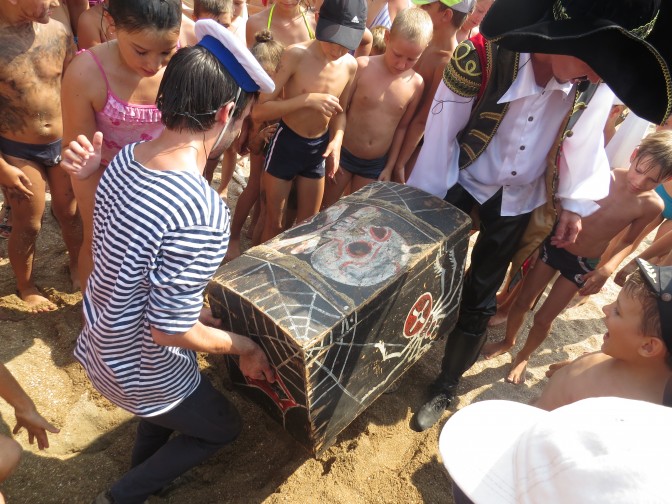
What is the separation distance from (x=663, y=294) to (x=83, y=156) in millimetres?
1998

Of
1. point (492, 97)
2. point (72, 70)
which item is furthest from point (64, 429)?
point (492, 97)

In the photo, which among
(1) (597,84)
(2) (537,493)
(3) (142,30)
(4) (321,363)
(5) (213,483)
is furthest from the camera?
(5) (213,483)

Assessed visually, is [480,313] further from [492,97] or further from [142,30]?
[142,30]

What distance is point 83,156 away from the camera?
1831 mm

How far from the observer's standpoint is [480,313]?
2.48 meters

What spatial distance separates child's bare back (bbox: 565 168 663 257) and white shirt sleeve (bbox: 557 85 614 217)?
54cm

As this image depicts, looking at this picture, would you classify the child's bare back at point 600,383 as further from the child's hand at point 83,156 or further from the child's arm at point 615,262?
the child's hand at point 83,156

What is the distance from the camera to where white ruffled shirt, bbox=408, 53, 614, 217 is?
79.9 inches

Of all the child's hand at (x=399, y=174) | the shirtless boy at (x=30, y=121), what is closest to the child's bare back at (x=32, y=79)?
the shirtless boy at (x=30, y=121)

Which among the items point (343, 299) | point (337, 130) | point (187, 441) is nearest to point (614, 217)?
point (337, 130)

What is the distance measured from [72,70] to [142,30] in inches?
14.8

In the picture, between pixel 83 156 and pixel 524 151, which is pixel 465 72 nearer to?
pixel 524 151

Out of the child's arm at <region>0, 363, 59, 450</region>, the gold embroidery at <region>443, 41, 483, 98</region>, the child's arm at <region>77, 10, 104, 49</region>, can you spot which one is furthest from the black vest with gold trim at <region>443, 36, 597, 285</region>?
the child's arm at <region>77, 10, 104, 49</region>

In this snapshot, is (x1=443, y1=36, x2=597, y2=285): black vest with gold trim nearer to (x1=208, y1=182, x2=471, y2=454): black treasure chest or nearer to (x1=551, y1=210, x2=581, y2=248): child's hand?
(x1=551, y1=210, x2=581, y2=248): child's hand
